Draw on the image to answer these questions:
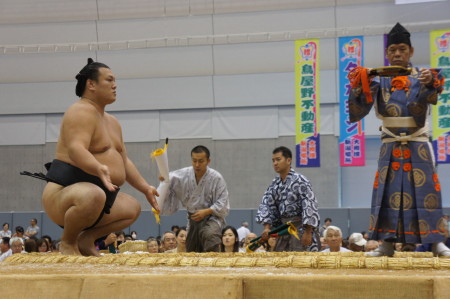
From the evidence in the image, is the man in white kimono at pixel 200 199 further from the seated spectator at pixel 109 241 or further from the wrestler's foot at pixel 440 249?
the wrestler's foot at pixel 440 249

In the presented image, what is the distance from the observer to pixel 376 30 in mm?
13891

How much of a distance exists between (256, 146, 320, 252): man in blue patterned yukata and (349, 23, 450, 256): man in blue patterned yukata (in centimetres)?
149

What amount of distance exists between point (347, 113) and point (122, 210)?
9.34 metres

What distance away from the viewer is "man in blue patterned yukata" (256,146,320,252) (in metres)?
4.59

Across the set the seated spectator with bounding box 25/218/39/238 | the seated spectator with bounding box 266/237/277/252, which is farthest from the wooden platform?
the seated spectator with bounding box 25/218/39/238

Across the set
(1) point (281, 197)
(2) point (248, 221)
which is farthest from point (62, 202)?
(2) point (248, 221)

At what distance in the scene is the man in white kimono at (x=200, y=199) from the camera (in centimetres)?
470

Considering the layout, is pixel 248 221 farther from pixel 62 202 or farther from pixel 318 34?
pixel 62 202

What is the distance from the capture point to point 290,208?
472cm

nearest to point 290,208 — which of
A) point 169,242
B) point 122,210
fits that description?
point 122,210

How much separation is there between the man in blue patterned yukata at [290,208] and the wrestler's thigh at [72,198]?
5.83ft

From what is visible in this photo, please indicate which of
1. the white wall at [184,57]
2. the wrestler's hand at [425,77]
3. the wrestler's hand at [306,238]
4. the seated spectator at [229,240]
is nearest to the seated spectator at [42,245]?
the seated spectator at [229,240]

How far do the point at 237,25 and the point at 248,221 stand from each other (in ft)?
14.8

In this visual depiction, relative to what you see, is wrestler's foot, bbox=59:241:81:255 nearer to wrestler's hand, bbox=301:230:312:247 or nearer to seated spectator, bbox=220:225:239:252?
wrestler's hand, bbox=301:230:312:247
